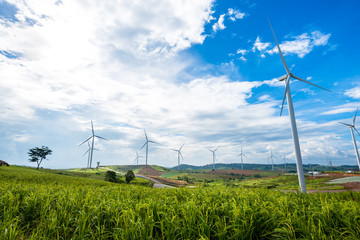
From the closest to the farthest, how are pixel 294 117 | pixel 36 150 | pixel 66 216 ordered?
pixel 66 216 → pixel 294 117 → pixel 36 150

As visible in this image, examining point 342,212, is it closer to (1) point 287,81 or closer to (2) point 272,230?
(2) point 272,230

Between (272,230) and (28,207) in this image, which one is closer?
(272,230)

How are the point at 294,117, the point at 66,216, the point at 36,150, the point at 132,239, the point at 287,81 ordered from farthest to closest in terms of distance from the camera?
the point at 36,150, the point at 287,81, the point at 294,117, the point at 66,216, the point at 132,239

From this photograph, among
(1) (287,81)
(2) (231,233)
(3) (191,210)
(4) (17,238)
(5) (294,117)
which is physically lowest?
(4) (17,238)

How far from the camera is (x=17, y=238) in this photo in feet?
17.7

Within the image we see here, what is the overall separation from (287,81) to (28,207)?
27.7 meters

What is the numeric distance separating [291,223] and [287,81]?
941 inches

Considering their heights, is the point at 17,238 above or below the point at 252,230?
below

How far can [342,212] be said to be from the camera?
551 cm

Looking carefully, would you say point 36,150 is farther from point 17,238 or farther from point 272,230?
→ point 272,230

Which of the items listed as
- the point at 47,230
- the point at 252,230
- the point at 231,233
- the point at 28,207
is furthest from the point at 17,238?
the point at 252,230

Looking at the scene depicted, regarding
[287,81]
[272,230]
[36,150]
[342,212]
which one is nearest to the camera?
[272,230]

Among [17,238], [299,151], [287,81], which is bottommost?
[17,238]

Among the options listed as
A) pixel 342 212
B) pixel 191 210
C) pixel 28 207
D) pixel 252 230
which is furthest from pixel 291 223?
pixel 28 207
